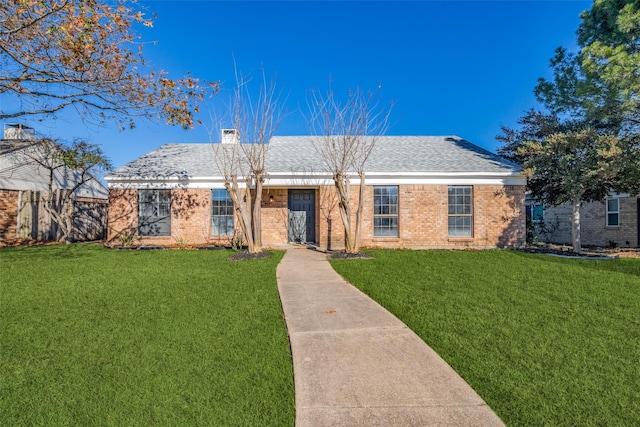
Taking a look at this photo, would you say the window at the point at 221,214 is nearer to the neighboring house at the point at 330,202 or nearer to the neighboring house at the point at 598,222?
the neighboring house at the point at 330,202

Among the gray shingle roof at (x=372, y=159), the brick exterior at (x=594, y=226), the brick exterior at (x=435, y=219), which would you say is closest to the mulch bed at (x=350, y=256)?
the brick exterior at (x=435, y=219)

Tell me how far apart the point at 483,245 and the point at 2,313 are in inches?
532

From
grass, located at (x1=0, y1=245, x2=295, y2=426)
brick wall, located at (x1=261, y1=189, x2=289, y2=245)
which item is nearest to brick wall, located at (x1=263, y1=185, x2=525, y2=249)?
brick wall, located at (x1=261, y1=189, x2=289, y2=245)

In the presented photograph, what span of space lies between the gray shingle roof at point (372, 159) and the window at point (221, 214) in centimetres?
94

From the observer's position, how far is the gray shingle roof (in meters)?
12.5

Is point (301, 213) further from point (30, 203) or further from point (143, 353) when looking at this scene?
point (30, 203)

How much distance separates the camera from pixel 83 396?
262 cm

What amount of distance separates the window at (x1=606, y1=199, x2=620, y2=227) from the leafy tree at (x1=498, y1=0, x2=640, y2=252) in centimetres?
362

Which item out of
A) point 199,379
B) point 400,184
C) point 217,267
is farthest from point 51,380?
point 400,184

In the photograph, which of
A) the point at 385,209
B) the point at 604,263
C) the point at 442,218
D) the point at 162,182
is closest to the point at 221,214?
the point at 162,182

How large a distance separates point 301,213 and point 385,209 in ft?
11.7

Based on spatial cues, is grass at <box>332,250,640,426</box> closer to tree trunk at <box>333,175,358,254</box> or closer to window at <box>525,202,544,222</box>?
tree trunk at <box>333,175,358,254</box>

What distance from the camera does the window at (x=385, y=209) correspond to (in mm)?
12344

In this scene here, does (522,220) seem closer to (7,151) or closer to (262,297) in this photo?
(262,297)
